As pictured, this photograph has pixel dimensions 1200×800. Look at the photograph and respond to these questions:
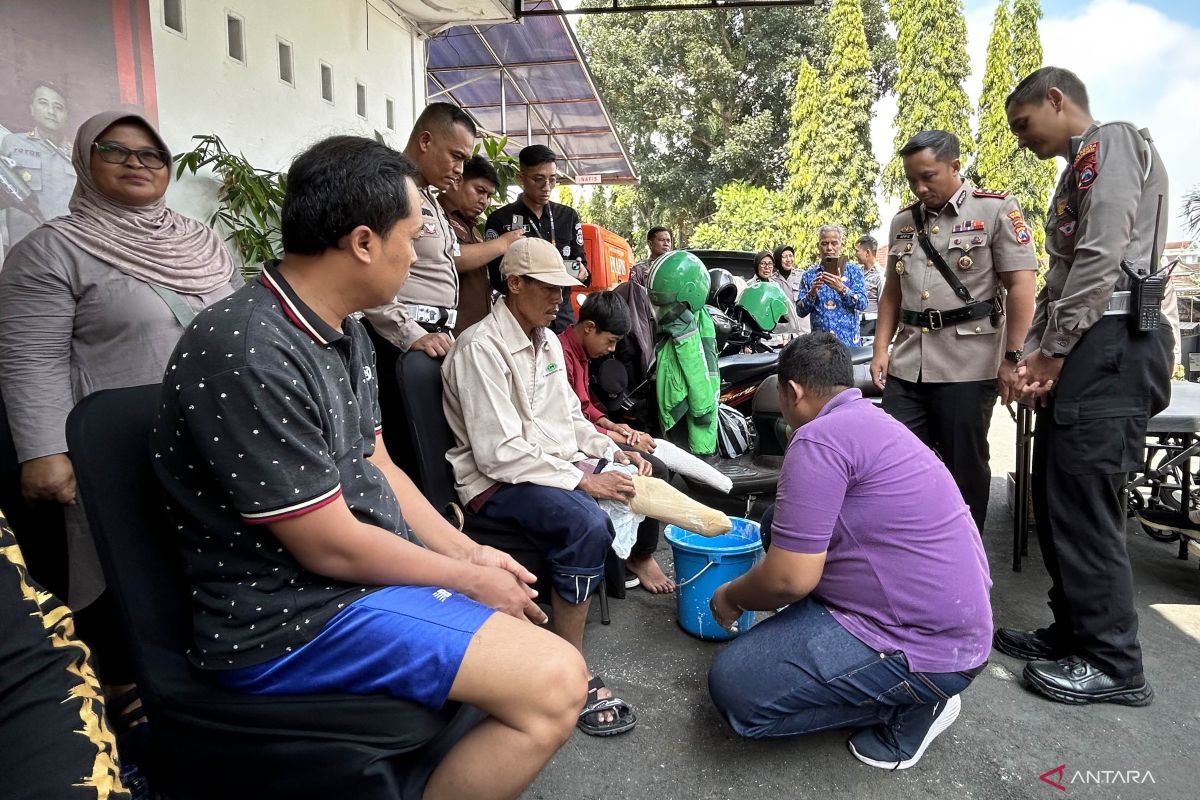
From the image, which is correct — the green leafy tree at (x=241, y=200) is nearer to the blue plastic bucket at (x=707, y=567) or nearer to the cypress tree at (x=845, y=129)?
the blue plastic bucket at (x=707, y=567)

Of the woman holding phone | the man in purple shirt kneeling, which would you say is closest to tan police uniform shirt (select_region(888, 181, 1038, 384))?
the man in purple shirt kneeling

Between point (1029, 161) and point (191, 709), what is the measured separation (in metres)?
21.1

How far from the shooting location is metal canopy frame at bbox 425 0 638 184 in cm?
700

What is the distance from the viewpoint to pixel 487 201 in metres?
3.59

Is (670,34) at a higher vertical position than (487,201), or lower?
higher

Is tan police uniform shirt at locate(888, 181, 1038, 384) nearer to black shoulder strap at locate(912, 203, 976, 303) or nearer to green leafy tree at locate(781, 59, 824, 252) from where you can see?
black shoulder strap at locate(912, 203, 976, 303)

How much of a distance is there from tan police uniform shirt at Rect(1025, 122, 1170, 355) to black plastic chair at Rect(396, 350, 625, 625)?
196 centimetres

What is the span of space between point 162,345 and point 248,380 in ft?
3.80

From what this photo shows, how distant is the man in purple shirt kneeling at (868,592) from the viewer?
6.21 feet

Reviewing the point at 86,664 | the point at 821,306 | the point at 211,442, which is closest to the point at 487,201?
the point at 211,442

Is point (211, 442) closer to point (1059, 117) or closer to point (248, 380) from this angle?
point (248, 380)

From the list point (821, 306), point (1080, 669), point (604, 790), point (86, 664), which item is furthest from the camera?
point (821, 306)

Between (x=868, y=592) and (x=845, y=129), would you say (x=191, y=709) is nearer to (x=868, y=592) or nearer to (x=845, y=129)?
(x=868, y=592)

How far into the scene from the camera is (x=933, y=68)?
1778cm
